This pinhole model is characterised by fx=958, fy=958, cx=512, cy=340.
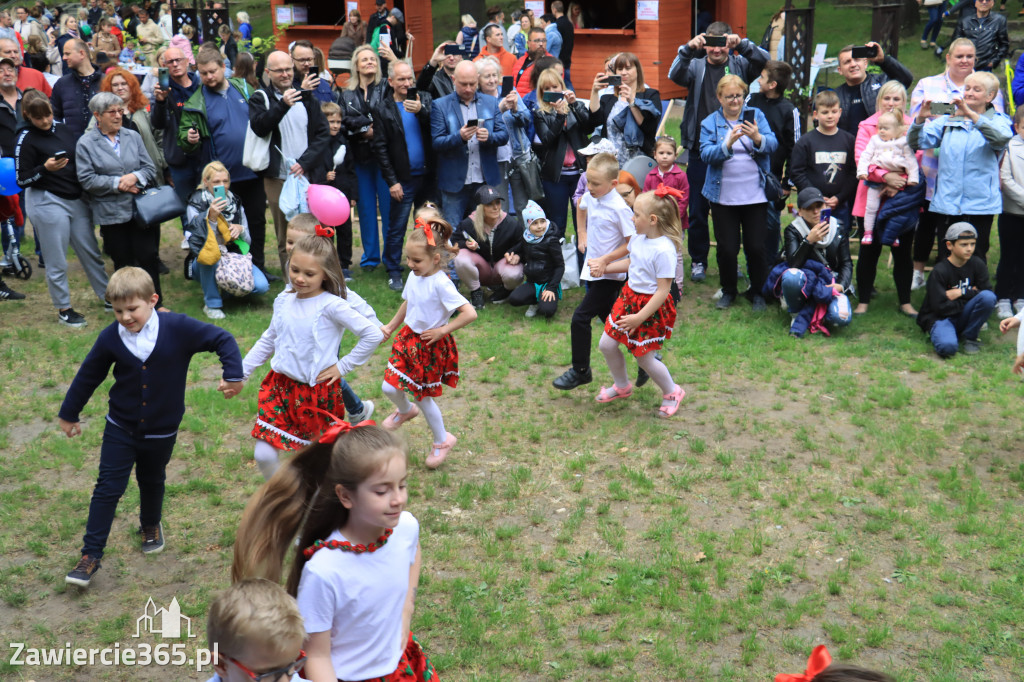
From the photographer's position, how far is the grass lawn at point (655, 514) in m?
4.38

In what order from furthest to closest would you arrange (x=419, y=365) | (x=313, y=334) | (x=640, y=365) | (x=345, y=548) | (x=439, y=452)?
(x=640, y=365) < (x=439, y=452) < (x=419, y=365) < (x=313, y=334) < (x=345, y=548)

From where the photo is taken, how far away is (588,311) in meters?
7.12

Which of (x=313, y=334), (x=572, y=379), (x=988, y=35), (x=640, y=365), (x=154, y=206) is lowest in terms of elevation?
(x=572, y=379)

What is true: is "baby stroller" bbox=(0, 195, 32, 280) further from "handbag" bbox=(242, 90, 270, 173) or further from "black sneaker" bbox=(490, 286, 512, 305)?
"black sneaker" bbox=(490, 286, 512, 305)

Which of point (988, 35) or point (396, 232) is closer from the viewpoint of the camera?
point (396, 232)

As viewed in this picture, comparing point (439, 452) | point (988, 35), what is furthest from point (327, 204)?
point (988, 35)

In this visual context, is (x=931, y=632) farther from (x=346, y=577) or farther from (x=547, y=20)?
(x=547, y=20)

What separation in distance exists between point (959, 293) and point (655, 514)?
393cm

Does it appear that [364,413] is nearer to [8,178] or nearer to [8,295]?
[8,178]

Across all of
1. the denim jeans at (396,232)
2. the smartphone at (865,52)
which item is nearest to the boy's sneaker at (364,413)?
the denim jeans at (396,232)

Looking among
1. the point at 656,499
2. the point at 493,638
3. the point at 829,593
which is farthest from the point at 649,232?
the point at 493,638

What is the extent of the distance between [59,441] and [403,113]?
472cm

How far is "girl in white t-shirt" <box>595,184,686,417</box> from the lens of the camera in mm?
6344

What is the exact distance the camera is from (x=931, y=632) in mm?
4422
